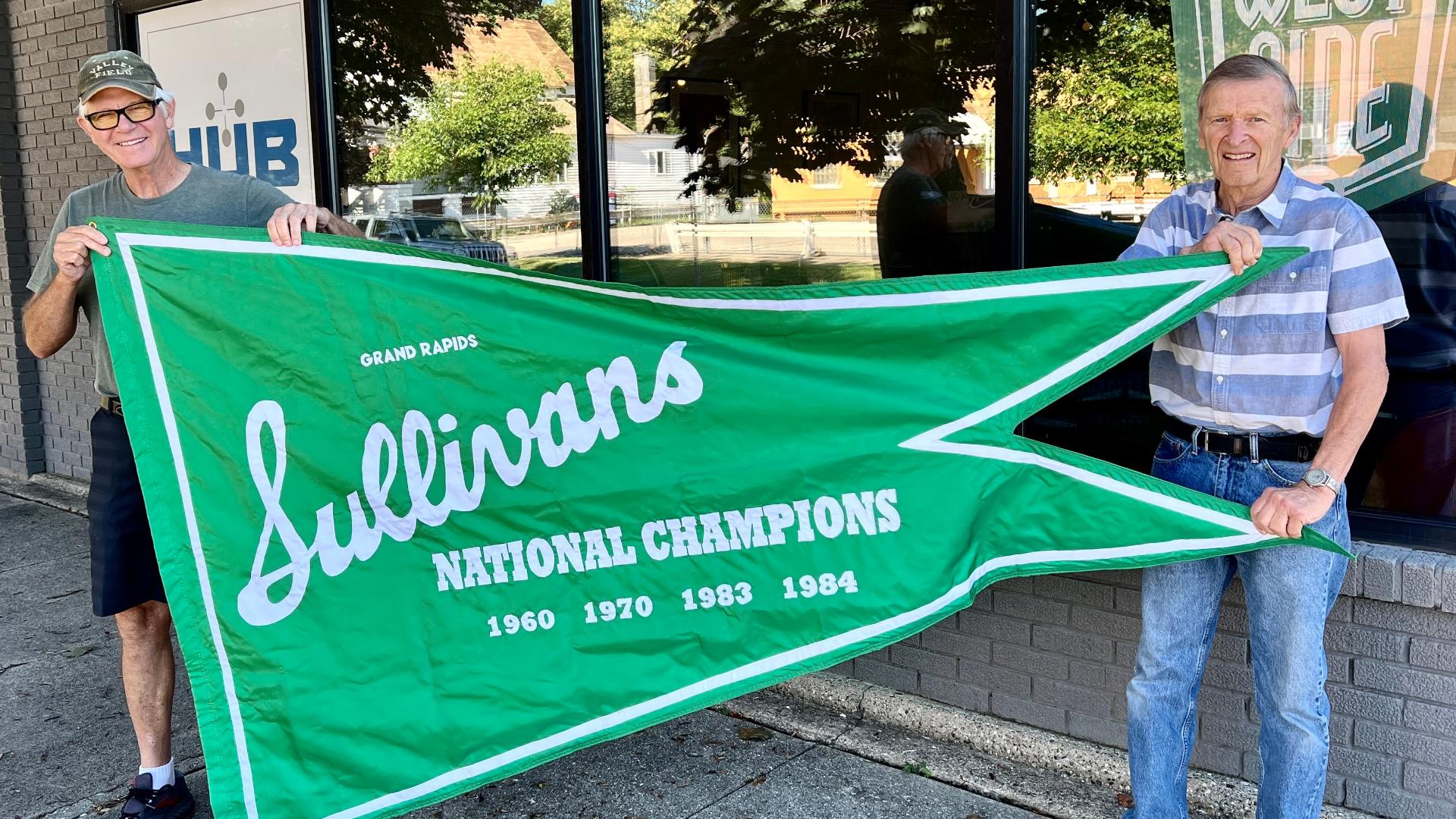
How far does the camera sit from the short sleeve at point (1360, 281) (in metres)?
2.53

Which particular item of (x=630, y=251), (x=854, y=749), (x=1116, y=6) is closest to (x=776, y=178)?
(x=630, y=251)

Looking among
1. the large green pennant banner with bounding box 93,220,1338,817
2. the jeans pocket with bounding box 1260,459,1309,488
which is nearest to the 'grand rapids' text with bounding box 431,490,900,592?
the large green pennant banner with bounding box 93,220,1338,817

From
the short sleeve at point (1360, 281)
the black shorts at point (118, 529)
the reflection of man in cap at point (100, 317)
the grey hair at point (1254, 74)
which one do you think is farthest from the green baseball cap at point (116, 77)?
the short sleeve at point (1360, 281)

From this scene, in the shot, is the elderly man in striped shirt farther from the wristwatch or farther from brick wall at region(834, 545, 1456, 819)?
brick wall at region(834, 545, 1456, 819)

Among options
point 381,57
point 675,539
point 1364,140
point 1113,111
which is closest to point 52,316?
point 675,539

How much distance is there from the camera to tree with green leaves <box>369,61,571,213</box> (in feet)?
16.4

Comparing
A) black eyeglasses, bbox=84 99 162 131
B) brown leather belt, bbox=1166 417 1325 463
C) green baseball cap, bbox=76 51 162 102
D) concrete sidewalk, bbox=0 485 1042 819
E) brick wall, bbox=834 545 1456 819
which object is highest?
green baseball cap, bbox=76 51 162 102

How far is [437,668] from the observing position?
2979 millimetres

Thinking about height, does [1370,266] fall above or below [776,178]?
below

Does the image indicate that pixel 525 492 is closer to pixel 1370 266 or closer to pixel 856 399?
pixel 856 399

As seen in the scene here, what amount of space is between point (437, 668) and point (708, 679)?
2.22 feet

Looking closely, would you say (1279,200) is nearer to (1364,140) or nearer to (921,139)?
(1364,140)

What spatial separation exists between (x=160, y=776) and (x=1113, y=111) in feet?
11.2

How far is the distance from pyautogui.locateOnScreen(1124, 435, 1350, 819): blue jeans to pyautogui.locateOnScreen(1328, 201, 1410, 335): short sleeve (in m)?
0.35
